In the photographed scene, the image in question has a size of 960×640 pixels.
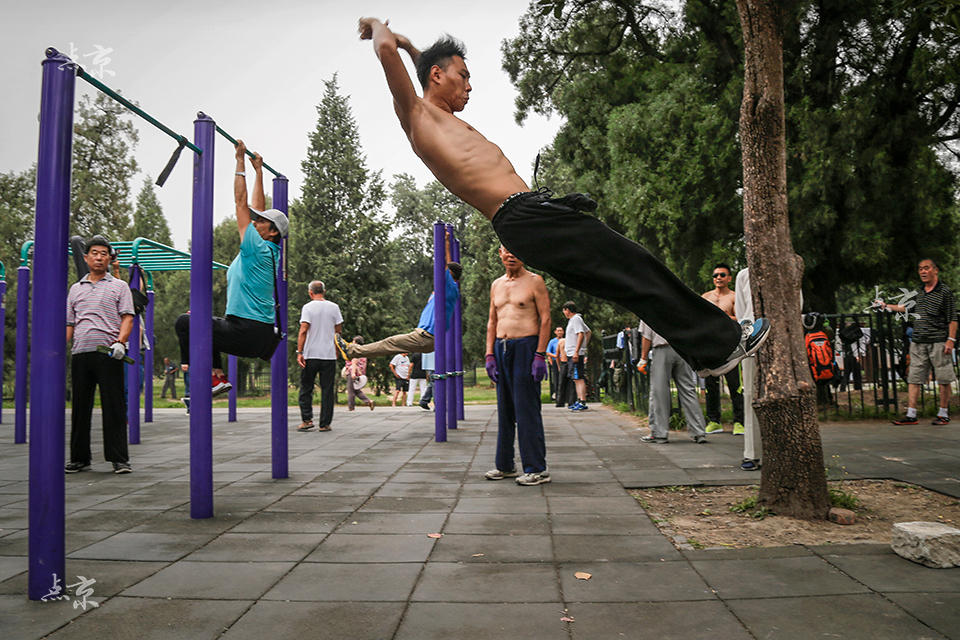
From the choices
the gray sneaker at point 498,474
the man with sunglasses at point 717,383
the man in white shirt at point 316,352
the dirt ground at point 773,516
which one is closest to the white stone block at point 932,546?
the dirt ground at point 773,516

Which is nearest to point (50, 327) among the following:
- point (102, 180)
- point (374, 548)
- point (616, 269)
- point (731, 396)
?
point (374, 548)

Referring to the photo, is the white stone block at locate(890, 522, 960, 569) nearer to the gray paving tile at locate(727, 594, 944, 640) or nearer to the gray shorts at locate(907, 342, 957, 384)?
the gray paving tile at locate(727, 594, 944, 640)

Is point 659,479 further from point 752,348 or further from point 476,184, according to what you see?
point 476,184

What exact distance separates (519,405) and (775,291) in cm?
221

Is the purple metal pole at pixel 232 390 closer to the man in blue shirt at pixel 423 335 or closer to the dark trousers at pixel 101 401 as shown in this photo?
the man in blue shirt at pixel 423 335

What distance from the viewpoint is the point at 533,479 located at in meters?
5.49

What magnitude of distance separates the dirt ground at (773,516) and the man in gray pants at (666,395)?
2872 millimetres

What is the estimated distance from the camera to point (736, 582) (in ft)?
9.78

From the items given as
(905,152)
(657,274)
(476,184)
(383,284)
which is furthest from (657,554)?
(383,284)

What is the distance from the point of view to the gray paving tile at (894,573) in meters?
2.85

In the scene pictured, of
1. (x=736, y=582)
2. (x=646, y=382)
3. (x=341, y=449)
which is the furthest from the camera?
(x=646, y=382)

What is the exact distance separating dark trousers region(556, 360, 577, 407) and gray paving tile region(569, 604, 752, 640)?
12.7 metres

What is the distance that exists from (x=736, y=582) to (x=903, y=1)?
4395 millimetres

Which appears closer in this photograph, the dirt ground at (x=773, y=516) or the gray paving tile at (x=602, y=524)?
the dirt ground at (x=773, y=516)
